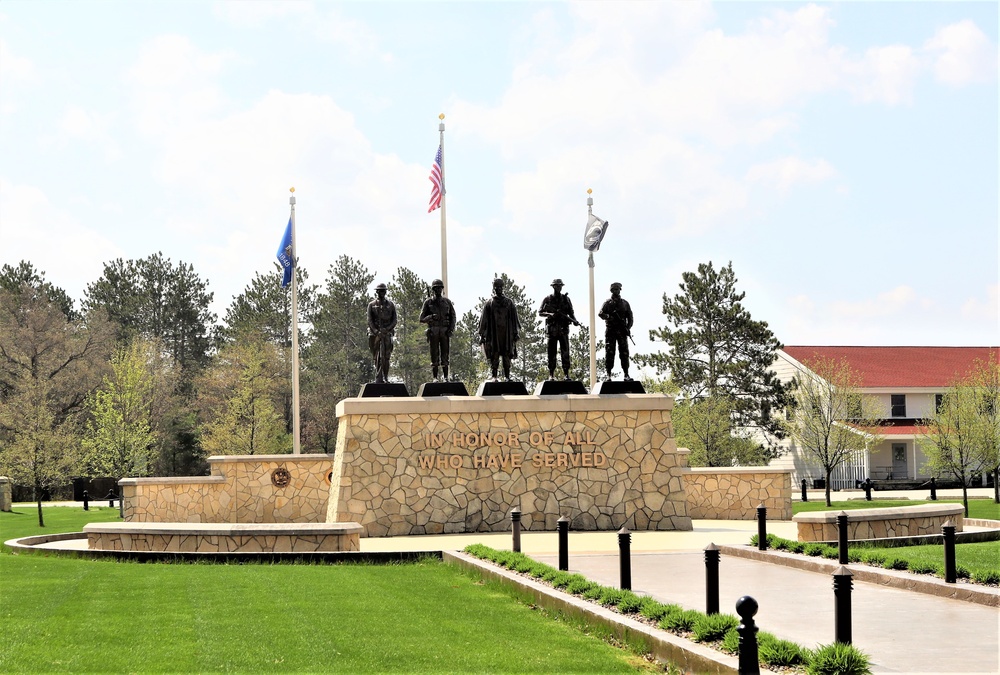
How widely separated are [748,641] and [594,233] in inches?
947

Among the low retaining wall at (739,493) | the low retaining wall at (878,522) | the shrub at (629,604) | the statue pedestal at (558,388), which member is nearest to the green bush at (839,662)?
the shrub at (629,604)

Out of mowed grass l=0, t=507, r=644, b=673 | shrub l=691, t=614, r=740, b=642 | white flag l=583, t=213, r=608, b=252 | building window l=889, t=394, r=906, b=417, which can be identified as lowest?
mowed grass l=0, t=507, r=644, b=673

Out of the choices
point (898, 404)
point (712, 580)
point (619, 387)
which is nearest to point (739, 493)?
point (619, 387)

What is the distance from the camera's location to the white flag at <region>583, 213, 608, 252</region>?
29.6 m

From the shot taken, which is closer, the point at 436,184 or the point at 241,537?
the point at 241,537

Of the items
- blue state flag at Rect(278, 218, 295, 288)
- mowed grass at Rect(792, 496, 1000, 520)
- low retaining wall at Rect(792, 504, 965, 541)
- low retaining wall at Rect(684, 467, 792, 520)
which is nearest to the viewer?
low retaining wall at Rect(792, 504, 965, 541)

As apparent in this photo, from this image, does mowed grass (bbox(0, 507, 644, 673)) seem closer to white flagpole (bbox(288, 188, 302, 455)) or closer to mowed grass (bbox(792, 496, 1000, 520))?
white flagpole (bbox(288, 188, 302, 455))

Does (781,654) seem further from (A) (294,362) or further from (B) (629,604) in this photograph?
(A) (294,362)

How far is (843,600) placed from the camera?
7773mm

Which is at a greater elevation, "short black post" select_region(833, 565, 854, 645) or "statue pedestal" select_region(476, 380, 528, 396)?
"statue pedestal" select_region(476, 380, 528, 396)

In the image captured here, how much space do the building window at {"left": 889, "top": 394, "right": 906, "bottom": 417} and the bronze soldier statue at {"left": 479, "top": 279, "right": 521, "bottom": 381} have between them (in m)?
36.0

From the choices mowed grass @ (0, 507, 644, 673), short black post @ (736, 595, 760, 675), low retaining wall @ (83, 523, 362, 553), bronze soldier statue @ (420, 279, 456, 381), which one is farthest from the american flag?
short black post @ (736, 595, 760, 675)

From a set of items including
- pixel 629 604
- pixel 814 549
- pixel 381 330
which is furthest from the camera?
pixel 381 330

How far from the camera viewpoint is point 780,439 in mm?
54656
